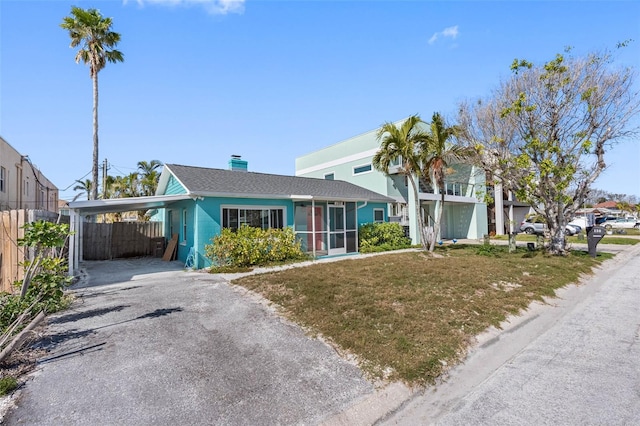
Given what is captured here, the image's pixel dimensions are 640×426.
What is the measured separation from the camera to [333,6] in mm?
9773

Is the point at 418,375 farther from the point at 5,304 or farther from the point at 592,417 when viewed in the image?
the point at 5,304

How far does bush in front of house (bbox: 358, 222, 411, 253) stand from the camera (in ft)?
52.9

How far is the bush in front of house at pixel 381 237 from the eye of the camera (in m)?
16.1

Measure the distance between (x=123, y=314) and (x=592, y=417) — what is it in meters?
7.38

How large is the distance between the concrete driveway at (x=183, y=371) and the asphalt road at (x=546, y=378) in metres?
0.98

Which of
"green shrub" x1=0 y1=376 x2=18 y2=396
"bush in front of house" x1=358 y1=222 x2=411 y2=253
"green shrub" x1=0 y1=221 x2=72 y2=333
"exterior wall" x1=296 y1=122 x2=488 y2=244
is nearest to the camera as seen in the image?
"green shrub" x1=0 y1=376 x2=18 y2=396

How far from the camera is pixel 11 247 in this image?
306 inches

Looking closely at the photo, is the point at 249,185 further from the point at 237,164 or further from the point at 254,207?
the point at 237,164

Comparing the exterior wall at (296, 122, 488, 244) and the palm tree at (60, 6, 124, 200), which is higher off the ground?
the palm tree at (60, 6, 124, 200)

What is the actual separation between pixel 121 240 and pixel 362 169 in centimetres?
1544

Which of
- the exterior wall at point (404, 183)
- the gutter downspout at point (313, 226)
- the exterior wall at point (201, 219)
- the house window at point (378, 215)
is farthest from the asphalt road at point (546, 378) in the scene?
the exterior wall at point (404, 183)

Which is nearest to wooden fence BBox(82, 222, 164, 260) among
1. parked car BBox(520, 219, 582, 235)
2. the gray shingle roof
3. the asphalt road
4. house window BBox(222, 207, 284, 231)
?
the gray shingle roof

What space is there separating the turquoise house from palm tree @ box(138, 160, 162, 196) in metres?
17.5

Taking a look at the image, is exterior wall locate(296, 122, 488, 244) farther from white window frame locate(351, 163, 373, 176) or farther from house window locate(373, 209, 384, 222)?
house window locate(373, 209, 384, 222)
